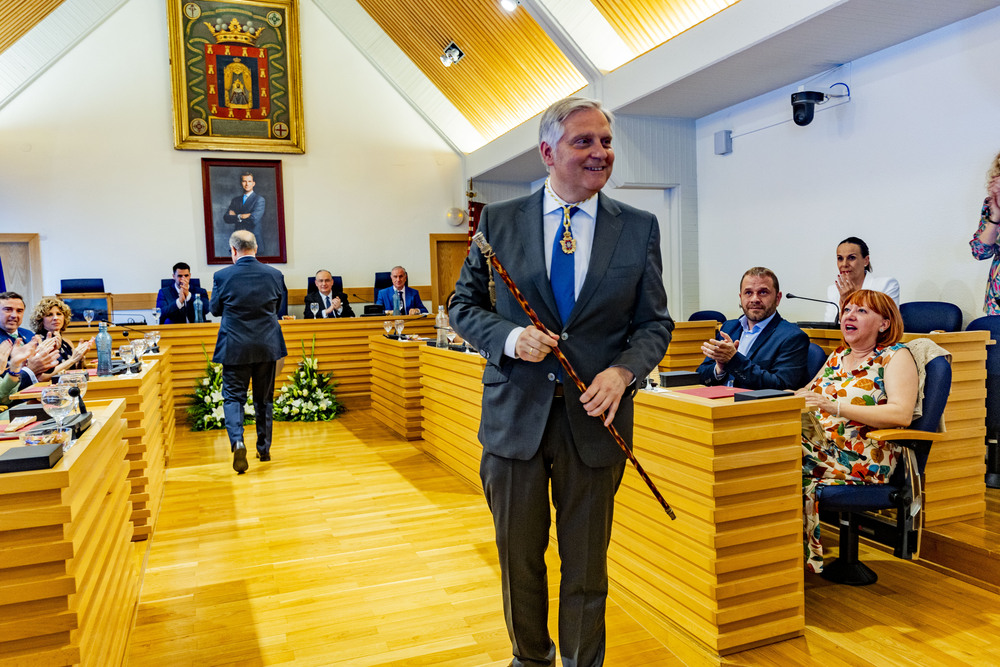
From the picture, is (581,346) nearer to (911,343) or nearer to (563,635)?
(563,635)

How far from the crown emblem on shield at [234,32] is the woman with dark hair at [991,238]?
858 centimetres

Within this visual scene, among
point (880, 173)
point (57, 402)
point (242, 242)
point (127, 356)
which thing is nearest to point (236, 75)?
point (242, 242)

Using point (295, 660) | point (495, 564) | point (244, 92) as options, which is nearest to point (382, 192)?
point (244, 92)

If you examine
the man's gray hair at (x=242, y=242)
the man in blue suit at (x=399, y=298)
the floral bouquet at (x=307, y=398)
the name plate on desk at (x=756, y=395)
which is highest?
the man's gray hair at (x=242, y=242)

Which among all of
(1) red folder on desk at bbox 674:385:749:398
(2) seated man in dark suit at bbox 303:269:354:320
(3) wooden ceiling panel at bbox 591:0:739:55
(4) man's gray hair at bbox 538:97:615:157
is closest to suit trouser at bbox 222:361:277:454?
(2) seated man in dark suit at bbox 303:269:354:320

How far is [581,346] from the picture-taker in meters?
1.72

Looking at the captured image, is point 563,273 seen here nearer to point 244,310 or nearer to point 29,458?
point 29,458

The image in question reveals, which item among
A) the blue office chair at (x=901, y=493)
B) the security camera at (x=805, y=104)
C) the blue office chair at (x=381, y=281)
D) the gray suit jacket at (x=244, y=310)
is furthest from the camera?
the blue office chair at (x=381, y=281)

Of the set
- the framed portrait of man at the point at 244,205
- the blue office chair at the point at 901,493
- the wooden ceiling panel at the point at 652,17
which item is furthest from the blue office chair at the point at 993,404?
the framed portrait of man at the point at 244,205

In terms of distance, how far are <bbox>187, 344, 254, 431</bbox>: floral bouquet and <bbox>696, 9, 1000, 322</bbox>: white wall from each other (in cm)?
499

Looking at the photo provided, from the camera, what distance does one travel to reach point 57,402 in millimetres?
2074

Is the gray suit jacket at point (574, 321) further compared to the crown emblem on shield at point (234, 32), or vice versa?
the crown emblem on shield at point (234, 32)

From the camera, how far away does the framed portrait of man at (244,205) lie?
9391mm

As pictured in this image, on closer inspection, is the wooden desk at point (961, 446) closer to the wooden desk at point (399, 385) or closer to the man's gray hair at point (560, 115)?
the man's gray hair at point (560, 115)
